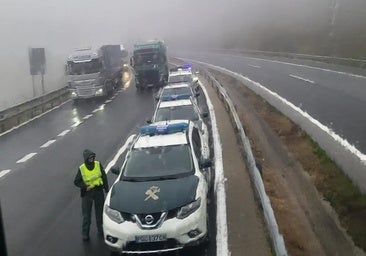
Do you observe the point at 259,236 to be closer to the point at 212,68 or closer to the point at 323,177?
the point at 323,177

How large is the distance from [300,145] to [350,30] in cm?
4628

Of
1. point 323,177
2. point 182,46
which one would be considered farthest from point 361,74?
point 182,46

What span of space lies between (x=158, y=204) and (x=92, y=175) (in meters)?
A: 1.79

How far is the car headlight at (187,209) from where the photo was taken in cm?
798

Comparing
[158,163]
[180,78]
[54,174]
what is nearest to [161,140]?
[158,163]

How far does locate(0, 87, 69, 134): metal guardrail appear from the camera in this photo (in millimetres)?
A: 23500

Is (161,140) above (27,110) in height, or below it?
above

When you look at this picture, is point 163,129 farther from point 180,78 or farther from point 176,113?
point 180,78

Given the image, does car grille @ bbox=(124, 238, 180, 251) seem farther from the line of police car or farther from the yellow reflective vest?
the yellow reflective vest

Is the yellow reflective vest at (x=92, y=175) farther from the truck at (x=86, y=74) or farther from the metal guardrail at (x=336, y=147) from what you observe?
the truck at (x=86, y=74)

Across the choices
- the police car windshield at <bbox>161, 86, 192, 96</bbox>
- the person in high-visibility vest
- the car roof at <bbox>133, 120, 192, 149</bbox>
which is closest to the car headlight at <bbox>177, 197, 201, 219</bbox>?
the person in high-visibility vest

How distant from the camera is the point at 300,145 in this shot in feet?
51.0

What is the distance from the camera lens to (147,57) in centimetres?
3634

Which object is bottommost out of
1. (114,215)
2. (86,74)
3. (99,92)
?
(99,92)
